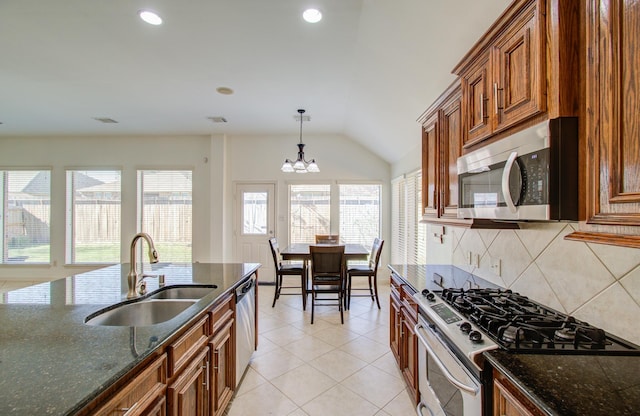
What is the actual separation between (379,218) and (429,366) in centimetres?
404

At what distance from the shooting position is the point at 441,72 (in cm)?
228

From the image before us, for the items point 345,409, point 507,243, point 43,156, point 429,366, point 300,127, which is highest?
point 300,127

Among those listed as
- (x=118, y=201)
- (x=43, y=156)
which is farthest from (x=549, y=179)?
(x=43, y=156)

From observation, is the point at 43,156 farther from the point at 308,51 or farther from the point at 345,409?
the point at 345,409

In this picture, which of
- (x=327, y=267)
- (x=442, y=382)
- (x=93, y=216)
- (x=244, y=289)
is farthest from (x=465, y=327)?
(x=93, y=216)

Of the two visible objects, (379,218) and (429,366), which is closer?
(429,366)

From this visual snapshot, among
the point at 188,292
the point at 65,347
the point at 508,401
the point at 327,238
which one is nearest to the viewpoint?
the point at 508,401

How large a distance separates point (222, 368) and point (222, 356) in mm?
81

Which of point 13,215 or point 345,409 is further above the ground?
point 13,215

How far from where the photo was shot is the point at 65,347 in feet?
3.44

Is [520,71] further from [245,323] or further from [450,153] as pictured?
[245,323]

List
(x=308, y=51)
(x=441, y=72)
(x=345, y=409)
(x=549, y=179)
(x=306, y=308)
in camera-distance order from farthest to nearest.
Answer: (x=306, y=308) < (x=308, y=51) < (x=441, y=72) < (x=345, y=409) < (x=549, y=179)

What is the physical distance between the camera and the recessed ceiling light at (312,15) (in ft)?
7.18

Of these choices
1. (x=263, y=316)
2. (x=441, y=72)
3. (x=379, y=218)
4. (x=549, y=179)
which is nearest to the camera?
(x=549, y=179)
